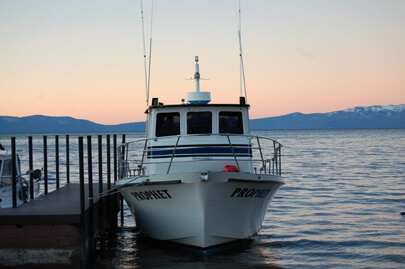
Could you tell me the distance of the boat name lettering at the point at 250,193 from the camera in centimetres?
1265

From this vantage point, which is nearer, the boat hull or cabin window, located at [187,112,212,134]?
the boat hull

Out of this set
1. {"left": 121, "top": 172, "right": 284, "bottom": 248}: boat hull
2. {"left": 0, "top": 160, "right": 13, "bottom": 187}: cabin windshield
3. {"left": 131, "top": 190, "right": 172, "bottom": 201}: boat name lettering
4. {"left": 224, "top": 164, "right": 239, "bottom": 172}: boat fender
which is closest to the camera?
{"left": 121, "top": 172, "right": 284, "bottom": 248}: boat hull

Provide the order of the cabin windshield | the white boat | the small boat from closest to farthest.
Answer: the white boat → the small boat → the cabin windshield

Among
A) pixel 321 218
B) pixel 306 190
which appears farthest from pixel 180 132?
pixel 306 190

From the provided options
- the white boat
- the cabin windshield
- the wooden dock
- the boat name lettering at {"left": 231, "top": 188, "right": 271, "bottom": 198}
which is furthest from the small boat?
the boat name lettering at {"left": 231, "top": 188, "right": 271, "bottom": 198}

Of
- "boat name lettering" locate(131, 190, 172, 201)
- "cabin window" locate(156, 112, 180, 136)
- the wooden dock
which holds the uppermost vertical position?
"cabin window" locate(156, 112, 180, 136)

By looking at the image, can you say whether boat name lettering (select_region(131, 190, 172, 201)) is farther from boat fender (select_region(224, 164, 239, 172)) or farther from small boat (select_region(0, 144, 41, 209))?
small boat (select_region(0, 144, 41, 209))

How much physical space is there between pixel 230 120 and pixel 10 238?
6.21m

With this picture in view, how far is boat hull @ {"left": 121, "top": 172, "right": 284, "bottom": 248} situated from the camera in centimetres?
1225

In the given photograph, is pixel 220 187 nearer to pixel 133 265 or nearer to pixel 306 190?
pixel 133 265

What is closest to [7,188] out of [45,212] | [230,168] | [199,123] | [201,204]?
[45,212]

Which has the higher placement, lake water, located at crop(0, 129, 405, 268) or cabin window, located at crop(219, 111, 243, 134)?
cabin window, located at crop(219, 111, 243, 134)

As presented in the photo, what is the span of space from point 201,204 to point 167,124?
3023 millimetres

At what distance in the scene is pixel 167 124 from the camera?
47.9 ft
